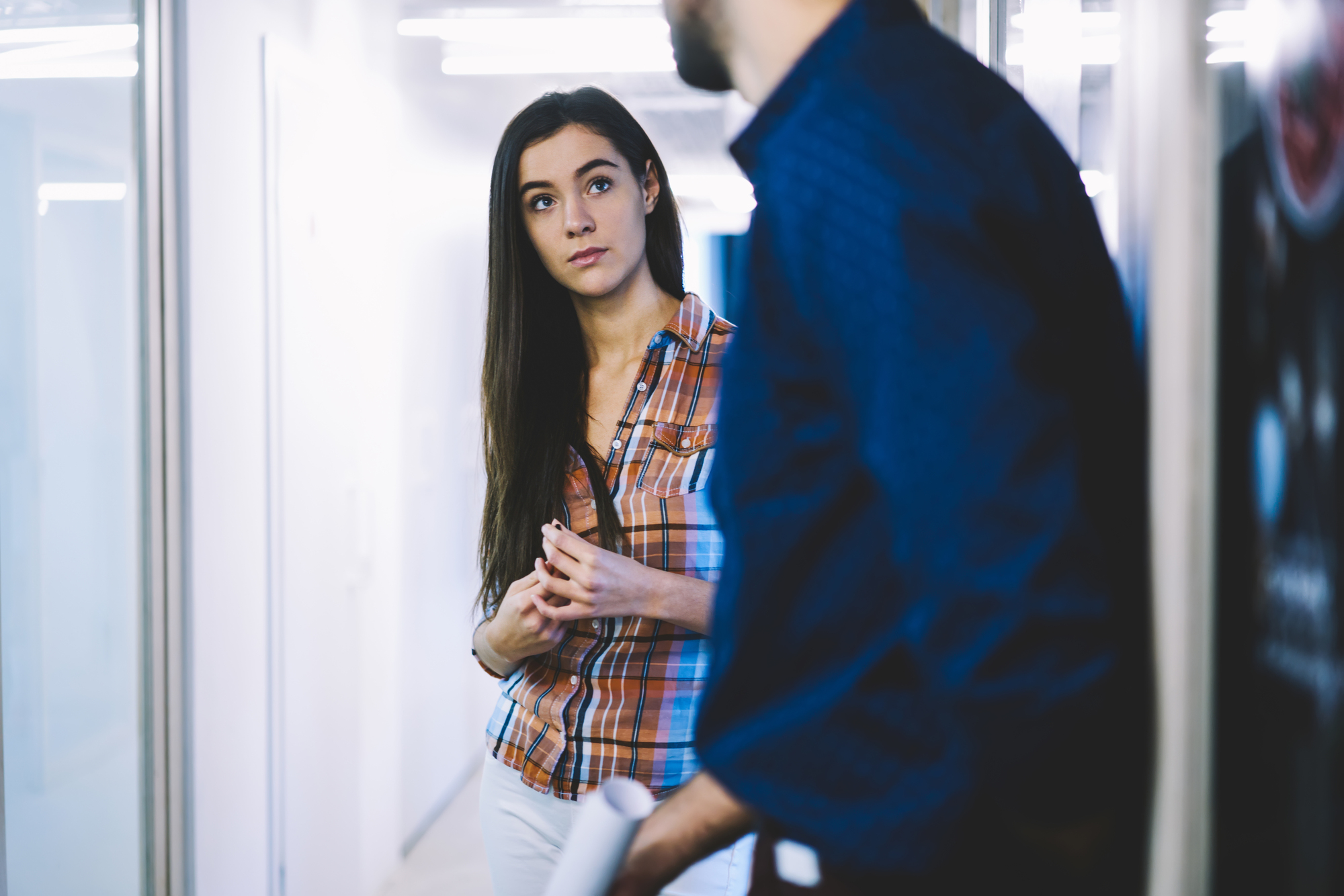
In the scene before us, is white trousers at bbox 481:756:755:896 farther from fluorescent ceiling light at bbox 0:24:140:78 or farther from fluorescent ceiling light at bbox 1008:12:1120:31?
fluorescent ceiling light at bbox 0:24:140:78

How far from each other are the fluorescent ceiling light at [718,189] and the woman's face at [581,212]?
5.07 meters

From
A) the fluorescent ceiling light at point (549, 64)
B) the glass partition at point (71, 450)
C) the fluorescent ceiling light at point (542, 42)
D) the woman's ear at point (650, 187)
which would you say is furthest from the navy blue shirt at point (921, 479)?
the fluorescent ceiling light at point (549, 64)

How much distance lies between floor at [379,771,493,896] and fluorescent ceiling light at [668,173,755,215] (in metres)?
4.37

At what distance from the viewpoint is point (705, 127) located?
17.3ft

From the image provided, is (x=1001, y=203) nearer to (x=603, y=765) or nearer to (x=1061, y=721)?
(x=1061, y=721)

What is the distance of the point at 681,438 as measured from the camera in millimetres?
1379

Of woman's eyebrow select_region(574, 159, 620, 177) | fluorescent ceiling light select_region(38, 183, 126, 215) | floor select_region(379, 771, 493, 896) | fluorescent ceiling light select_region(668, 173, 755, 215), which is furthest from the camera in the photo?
fluorescent ceiling light select_region(668, 173, 755, 215)

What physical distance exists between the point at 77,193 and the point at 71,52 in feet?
0.78

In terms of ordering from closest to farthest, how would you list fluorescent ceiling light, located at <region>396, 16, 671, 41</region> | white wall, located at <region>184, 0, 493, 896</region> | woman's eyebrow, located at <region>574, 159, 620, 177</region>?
woman's eyebrow, located at <region>574, 159, 620, 177</region>
white wall, located at <region>184, 0, 493, 896</region>
fluorescent ceiling light, located at <region>396, 16, 671, 41</region>

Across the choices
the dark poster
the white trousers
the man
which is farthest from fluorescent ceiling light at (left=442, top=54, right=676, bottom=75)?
the dark poster

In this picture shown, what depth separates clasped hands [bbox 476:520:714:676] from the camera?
1257 millimetres

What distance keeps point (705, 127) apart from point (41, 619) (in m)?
4.39

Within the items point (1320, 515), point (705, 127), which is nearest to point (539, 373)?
point (1320, 515)

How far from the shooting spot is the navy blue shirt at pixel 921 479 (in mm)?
469
